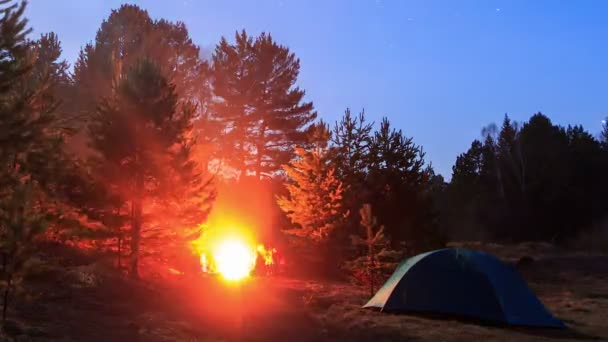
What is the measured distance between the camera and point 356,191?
2970cm

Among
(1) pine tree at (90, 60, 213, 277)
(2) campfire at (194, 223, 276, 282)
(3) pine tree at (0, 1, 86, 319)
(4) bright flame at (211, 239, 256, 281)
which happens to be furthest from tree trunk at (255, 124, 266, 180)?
(3) pine tree at (0, 1, 86, 319)

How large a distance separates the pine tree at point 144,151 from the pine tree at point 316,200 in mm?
8127

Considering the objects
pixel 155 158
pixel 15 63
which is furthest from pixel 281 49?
pixel 15 63

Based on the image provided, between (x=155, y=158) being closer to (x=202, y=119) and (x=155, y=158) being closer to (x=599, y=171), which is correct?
(x=202, y=119)

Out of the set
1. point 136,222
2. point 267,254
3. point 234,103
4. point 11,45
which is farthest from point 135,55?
point 11,45

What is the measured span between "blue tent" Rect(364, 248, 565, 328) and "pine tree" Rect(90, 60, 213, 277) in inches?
329

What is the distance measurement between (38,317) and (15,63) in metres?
5.42

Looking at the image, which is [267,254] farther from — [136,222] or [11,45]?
[11,45]

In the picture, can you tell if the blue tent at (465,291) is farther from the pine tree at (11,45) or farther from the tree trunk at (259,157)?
the tree trunk at (259,157)

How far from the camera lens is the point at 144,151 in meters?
19.0

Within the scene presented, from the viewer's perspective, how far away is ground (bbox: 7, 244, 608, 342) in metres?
11.6

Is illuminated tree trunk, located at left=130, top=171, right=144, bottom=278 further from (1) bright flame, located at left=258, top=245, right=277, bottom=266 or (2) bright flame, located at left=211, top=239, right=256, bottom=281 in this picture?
(1) bright flame, located at left=258, top=245, right=277, bottom=266

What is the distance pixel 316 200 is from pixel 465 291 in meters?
13.4

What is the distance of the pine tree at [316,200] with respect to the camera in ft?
87.8
